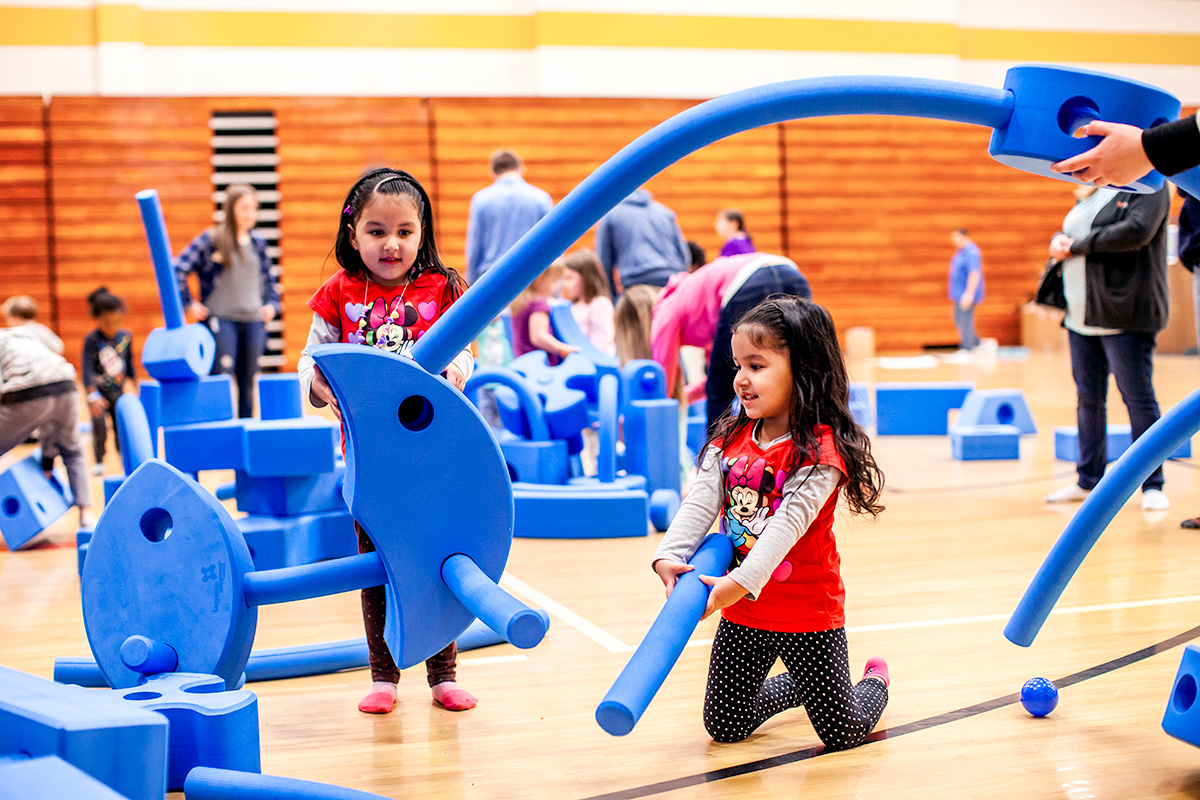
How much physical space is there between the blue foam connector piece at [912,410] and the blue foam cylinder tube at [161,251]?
5023mm

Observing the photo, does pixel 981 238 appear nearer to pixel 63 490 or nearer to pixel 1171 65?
pixel 1171 65

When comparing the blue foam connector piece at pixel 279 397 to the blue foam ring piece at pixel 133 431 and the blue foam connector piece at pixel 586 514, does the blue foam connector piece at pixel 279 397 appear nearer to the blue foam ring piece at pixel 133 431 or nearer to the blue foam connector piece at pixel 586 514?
the blue foam ring piece at pixel 133 431

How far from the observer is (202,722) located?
1979 millimetres

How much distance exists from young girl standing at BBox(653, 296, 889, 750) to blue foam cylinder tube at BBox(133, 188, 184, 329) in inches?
77.4

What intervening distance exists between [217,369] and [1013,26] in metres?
12.8

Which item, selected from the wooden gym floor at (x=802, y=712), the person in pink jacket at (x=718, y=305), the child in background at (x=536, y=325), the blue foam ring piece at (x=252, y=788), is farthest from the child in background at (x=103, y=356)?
the blue foam ring piece at (x=252, y=788)

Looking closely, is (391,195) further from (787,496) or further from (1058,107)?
(1058,107)

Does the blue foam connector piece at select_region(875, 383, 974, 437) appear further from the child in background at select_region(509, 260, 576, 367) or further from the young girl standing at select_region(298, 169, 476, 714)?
the young girl standing at select_region(298, 169, 476, 714)

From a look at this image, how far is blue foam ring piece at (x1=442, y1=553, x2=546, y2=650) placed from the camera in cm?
159

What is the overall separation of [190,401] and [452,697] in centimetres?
177

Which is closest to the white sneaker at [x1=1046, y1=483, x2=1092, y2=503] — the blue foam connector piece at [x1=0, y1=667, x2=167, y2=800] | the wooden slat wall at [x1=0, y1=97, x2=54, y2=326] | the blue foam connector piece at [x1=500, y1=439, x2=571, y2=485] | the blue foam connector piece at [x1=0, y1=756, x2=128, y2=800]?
the blue foam connector piece at [x1=500, y1=439, x2=571, y2=485]

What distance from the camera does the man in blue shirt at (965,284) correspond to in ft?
46.7

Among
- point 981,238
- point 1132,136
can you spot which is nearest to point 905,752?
point 1132,136

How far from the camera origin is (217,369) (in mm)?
7031
